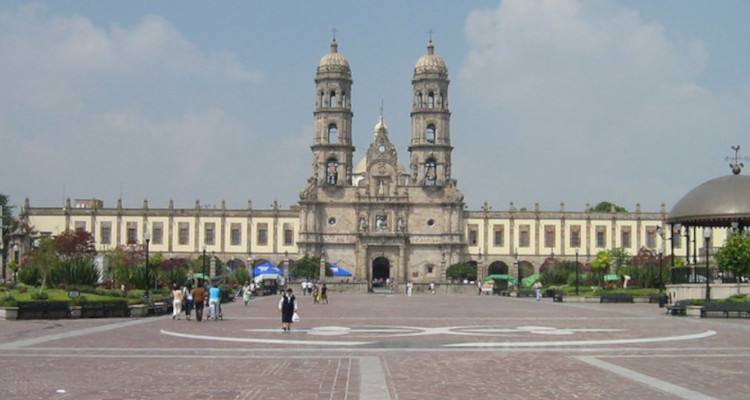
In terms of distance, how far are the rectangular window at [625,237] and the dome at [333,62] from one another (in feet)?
110

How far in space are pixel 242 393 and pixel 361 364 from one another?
3714 mm

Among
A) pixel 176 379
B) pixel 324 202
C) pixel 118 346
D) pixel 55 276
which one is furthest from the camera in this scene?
pixel 324 202

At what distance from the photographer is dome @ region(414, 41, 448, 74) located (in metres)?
90.7

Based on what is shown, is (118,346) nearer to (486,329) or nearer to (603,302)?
(486,329)

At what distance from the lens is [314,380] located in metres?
13.5

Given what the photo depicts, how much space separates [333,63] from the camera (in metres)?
90.3

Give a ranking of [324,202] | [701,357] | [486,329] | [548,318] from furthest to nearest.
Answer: [324,202] < [548,318] < [486,329] < [701,357]

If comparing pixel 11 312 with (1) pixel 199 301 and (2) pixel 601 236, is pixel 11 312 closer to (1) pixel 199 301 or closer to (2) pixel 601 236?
(1) pixel 199 301

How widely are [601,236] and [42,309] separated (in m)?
77.3

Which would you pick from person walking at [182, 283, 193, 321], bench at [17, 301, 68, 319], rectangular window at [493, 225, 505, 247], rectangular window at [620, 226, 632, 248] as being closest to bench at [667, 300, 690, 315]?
person walking at [182, 283, 193, 321]

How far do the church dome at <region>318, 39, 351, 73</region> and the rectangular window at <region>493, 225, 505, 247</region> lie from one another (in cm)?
2248

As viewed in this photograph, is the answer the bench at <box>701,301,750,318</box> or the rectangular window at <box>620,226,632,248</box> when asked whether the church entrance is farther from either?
the bench at <box>701,301,750,318</box>

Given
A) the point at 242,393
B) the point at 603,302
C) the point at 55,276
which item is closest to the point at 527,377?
the point at 242,393

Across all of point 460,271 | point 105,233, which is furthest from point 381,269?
point 105,233
